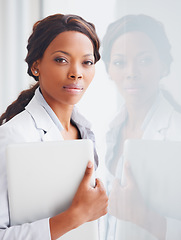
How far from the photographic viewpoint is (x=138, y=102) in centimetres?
104

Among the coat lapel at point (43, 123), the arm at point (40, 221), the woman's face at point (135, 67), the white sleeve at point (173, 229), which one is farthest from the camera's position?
the woman's face at point (135, 67)

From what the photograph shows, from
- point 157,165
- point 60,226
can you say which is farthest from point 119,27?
point 60,226

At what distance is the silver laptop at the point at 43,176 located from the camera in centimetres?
56

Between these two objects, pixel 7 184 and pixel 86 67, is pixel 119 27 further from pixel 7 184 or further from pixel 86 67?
pixel 7 184

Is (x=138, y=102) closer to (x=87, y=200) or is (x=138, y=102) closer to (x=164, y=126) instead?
(x=164, y=126)

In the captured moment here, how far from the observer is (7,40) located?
Result: 4.62 ft

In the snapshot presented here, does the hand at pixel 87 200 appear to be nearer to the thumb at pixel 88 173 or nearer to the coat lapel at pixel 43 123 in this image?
the thumb at pixel 88 173

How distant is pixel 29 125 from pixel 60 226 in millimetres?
241

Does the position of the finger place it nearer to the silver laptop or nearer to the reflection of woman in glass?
the reflection of woman in glass

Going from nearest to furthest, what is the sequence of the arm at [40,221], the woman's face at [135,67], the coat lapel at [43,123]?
the arm at [40,221] → the coat lapel at [43,123] → the woman's face at [135,67]

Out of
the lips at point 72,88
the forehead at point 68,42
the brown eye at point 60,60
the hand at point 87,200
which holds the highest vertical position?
the forehead at point 68,42

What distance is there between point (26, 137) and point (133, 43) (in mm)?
590

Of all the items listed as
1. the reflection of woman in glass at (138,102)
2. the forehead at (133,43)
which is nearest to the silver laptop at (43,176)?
the reflection of woman in glass at (138,102)

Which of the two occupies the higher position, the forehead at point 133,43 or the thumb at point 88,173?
the forehead at point 133,43
